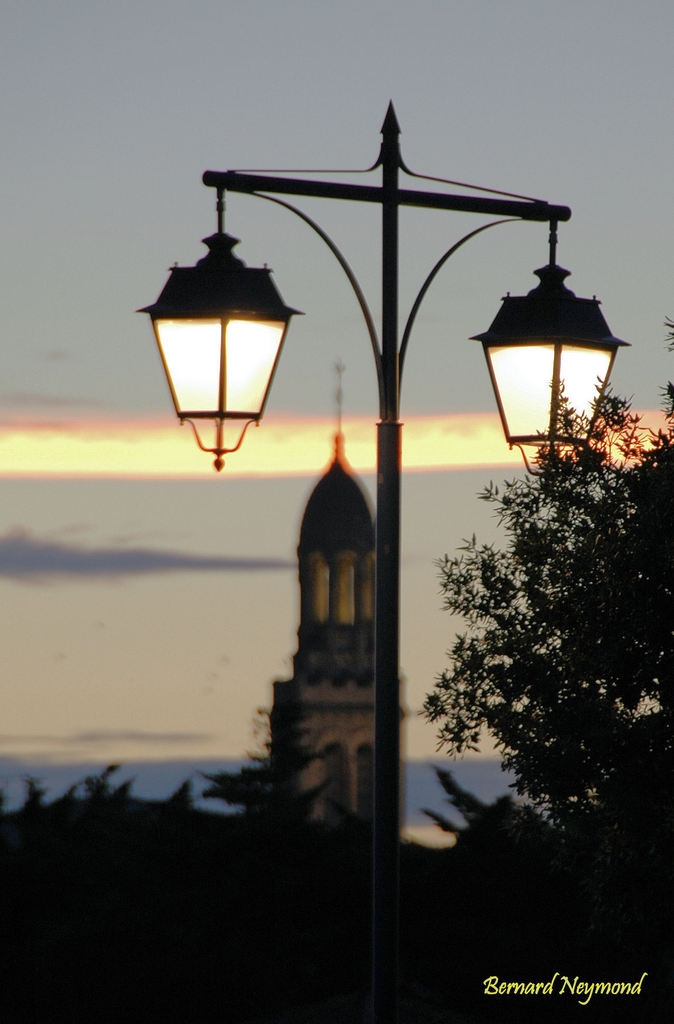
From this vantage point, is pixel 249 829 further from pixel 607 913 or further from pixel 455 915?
pixel 607 913

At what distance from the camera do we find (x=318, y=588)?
359ft

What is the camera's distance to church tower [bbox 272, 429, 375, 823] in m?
108

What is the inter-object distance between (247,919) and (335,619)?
9414cm

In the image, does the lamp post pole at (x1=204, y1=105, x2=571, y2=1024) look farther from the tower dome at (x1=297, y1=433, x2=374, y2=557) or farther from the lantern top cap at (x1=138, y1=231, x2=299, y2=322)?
the tower dome at (x1=297, y1=433, x2=374, y2=557)

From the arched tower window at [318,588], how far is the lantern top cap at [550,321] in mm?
97632

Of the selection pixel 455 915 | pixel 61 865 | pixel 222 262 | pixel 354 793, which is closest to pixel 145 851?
pixel 61 865

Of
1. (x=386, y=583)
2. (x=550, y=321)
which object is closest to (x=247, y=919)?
(x=386, y=583)

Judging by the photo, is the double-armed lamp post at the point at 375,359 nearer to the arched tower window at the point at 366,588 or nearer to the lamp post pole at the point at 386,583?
the lamp post pole at the point at 386,583

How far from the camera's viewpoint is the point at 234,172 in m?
10.2

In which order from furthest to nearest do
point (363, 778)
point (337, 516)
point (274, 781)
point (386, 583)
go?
1. point (363, 778)
2. point (337, 516)
3. point (274, 781)
4. point (386, 583)

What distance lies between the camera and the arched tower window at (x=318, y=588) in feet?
358

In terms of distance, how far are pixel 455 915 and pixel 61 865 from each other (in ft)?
13.7

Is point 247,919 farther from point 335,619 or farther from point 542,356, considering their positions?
point 335,619

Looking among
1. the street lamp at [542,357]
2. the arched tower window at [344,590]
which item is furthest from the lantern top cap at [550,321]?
the arched tower window at [344,590]
